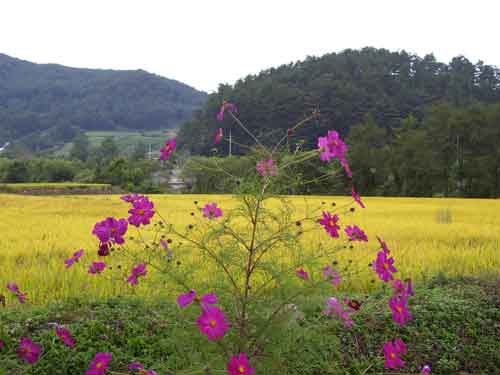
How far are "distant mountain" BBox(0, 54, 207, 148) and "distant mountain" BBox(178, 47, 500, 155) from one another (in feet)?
211

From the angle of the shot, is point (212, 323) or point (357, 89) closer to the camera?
point (212, 323)

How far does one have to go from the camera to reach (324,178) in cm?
177

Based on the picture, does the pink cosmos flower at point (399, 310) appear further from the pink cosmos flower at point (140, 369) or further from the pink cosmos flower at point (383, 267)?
the pink cosmos flower at point (140, 369)

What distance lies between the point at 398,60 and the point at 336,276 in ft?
233

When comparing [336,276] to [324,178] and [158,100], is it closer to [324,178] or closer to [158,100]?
[324,178]

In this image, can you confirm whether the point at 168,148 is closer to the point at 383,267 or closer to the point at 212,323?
the point at 212,323

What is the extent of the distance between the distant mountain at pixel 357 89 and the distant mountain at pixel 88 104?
64.2 m

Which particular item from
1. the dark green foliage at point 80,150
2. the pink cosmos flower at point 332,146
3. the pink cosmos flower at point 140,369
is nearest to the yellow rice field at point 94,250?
the pink cosmos flower at point 332,146

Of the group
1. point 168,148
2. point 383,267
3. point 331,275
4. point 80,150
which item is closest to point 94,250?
point 168,148

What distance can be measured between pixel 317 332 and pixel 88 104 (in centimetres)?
13439

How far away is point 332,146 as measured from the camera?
5.48 ft

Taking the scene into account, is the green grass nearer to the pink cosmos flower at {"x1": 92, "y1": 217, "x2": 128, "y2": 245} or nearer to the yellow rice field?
the yellow rice field

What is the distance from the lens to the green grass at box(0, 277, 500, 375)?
284cm

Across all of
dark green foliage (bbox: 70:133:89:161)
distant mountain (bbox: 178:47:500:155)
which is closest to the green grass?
distant mountain (bbox: 178:47:500:155)
